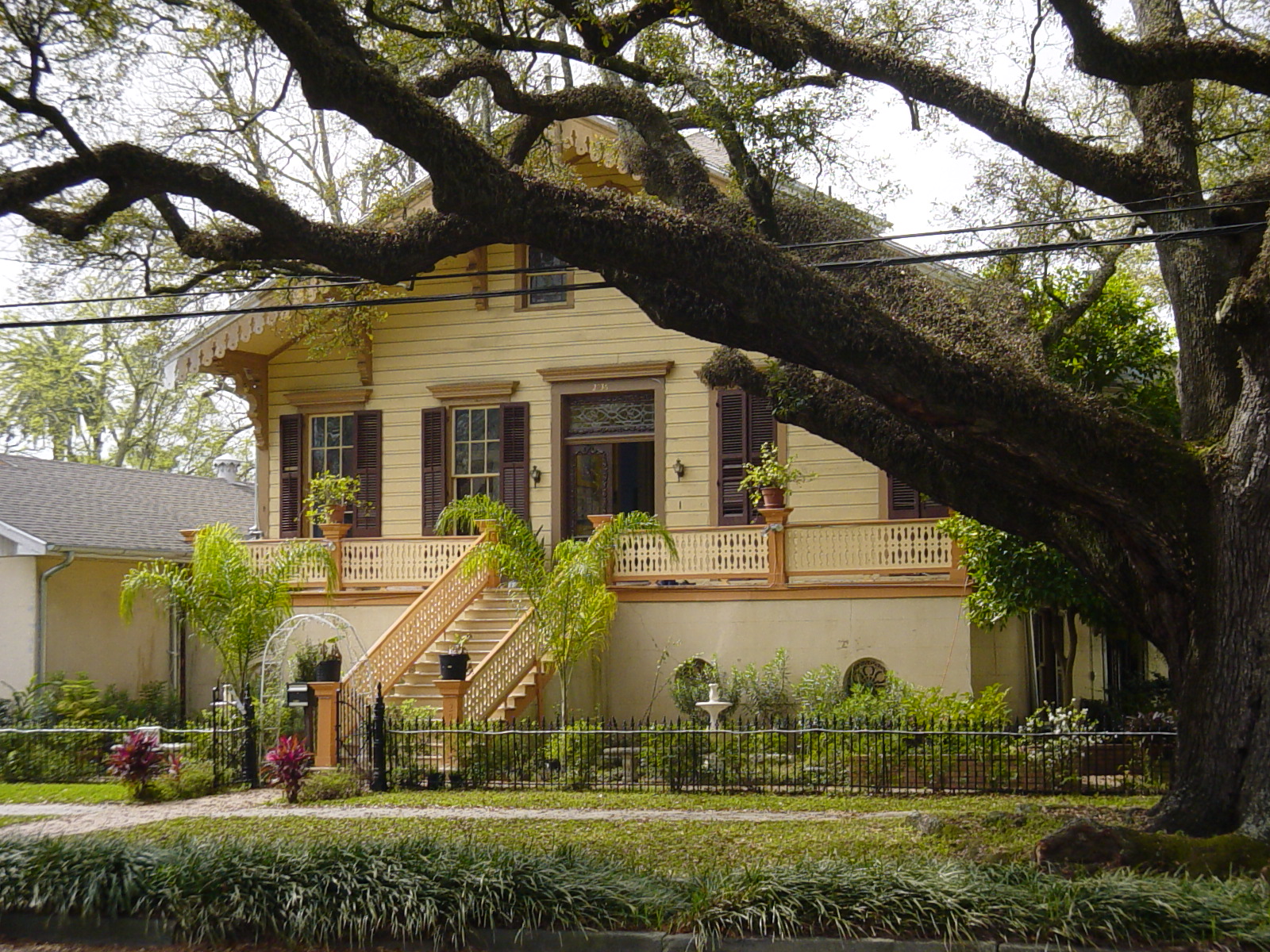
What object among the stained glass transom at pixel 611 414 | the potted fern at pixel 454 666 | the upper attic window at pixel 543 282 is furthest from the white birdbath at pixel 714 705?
the upper attic window at pixel 543 282

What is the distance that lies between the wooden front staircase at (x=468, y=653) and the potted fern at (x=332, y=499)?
2881mm

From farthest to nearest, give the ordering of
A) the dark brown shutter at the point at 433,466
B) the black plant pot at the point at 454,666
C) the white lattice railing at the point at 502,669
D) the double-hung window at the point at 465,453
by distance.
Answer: the dark brown shutter at the point at 433,466 → the double-hung window at the point at 465,453 → the white lattice railing at the point at 502,669 → the black plant pot at the point at 454,666

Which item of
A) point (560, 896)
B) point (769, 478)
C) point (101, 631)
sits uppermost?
point (769, 478)

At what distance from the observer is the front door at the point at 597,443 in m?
22.8

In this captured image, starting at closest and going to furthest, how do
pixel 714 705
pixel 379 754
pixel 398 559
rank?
pixel 379 754, pixel 714 705, pixel 398 559

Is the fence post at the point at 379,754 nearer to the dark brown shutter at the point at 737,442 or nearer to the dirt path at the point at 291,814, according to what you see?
the dirt path at the point at 291,814

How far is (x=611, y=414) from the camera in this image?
22.9m

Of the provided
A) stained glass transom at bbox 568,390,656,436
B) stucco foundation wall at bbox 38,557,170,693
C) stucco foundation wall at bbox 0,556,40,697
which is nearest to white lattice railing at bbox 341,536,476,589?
stained glass transom at bbox 568,390,656,436

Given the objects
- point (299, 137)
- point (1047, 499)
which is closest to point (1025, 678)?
point (1047, 499)

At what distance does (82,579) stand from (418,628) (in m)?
7.05

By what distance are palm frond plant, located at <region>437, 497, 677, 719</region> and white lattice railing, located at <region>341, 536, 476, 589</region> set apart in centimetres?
103

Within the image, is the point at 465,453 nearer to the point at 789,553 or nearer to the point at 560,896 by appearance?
the point at 789,553

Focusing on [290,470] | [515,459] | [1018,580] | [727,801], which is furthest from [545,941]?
[290,470]

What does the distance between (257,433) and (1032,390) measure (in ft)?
56.7
